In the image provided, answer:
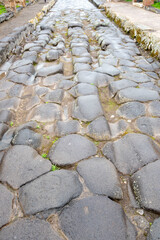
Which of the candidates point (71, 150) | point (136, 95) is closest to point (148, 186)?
point (71, 150)

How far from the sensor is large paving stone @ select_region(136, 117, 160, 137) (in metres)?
2.06

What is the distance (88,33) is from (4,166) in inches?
234

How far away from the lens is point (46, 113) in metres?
2.43

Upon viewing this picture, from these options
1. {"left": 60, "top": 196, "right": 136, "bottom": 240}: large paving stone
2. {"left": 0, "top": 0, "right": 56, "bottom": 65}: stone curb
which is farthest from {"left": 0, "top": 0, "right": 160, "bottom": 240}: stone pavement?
{"left": 0, "top": 0, "right": 56, "bottom": 65}: stone curb

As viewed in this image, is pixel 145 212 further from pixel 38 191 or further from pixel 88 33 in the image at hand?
pixel 88 33

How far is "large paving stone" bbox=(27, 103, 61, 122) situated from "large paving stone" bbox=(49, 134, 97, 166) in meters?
0.48

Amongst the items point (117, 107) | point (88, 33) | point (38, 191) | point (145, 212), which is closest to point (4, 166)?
point (38, 191)

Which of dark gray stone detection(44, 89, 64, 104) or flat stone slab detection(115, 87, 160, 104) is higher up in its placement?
flat stone slab detection(115, 87, 160, 104)

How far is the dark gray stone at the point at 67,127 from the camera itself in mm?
2123

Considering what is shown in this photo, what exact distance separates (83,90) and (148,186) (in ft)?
6.00

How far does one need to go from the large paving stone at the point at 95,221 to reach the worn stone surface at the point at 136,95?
5.34 feet

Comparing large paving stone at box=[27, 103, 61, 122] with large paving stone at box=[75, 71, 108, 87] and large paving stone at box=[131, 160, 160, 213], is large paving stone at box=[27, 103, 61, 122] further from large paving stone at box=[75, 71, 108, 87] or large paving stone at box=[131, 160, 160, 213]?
large paving stone at box=[131, 160, 160, 213]

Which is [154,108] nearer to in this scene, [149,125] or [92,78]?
[149,125]

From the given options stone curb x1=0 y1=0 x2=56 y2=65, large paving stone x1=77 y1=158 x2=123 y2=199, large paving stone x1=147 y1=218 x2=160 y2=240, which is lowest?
large paving stone x1=147 y1=218 x2=160 y2=240
